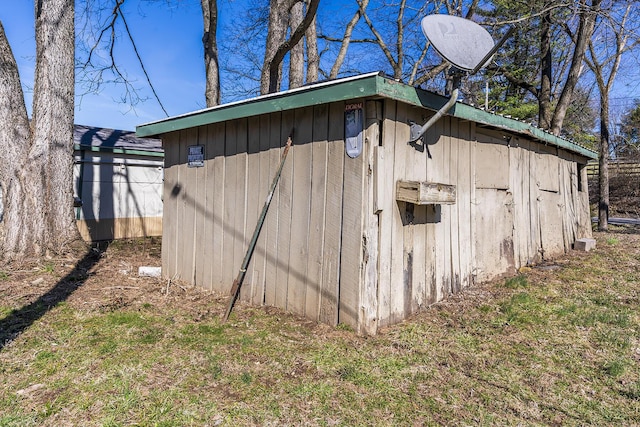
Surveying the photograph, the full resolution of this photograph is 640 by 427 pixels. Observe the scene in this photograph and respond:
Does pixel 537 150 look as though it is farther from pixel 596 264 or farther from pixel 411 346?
pixel 411 346

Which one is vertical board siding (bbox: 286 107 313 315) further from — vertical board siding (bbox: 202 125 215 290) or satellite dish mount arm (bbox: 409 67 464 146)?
vertical board siding (bbox: 202 125 215 290)

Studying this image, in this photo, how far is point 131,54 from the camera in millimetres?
9625

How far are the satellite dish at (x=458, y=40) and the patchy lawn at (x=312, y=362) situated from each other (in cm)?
217

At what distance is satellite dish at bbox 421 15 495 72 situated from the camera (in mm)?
3062

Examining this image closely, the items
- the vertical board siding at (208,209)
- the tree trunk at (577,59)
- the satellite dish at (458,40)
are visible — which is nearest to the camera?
the satellite dish at (458,40)

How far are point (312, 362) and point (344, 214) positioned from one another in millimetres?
1159

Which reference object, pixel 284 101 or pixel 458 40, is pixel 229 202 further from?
pixel 458 40

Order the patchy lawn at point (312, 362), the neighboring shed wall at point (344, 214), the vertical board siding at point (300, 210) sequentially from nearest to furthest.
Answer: the patchy lawn at point (312, 362), the neighboring shed wall at point (344, 214), the vertical board siding at point (300, 210)

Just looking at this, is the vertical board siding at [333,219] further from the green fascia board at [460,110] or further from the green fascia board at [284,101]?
the green fascia board at [460,110]

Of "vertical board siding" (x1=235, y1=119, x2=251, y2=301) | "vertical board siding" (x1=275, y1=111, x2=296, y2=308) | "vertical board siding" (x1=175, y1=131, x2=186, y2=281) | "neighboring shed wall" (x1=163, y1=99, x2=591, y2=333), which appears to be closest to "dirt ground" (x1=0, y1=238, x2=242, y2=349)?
"vertical board siding" (x1=175, y1=131, x2=186, y2=281)

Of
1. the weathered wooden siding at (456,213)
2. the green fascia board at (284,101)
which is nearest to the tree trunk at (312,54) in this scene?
the weathered wooden siding at (456,213)

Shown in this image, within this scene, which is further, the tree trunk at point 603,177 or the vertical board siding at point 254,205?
the tree trunk at point 603,177

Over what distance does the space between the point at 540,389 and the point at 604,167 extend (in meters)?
11.2

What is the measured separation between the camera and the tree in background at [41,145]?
18.3ft
